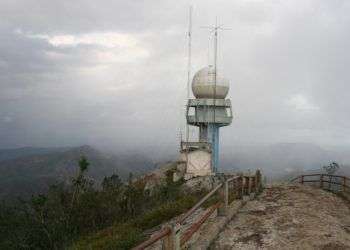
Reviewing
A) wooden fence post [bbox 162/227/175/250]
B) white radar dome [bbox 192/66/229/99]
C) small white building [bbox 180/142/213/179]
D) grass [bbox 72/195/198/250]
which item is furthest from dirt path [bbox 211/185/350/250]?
white radar dome [bbox 192/66/229/99]

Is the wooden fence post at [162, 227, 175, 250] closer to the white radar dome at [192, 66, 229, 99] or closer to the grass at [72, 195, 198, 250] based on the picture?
the grass at [72, 195, 198, 250]

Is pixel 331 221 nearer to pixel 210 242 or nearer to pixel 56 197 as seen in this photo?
pixel 210 242

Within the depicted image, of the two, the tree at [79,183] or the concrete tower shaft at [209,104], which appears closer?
the tree at [79,183]

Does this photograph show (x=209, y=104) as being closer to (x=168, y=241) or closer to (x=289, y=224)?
(x=289, y=224)

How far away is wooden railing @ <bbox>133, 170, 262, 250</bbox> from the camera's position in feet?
34.8

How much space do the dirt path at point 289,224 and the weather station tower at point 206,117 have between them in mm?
33778

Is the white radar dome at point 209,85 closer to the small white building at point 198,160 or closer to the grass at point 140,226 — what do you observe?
the small white building at point 198,160

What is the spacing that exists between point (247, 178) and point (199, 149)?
3441 centimetres

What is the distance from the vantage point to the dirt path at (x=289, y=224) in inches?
581

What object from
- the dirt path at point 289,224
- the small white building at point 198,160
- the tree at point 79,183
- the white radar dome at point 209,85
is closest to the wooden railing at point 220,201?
the dirt path at point 289,224

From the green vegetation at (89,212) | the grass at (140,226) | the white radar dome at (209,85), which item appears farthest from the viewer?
the white radar dome at (209,85)

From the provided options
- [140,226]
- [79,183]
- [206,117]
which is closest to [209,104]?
[206,117]

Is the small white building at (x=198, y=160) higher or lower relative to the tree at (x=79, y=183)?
higher

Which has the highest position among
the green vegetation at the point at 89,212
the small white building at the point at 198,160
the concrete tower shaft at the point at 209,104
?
the concrete tower shaft at the point at 209,104
